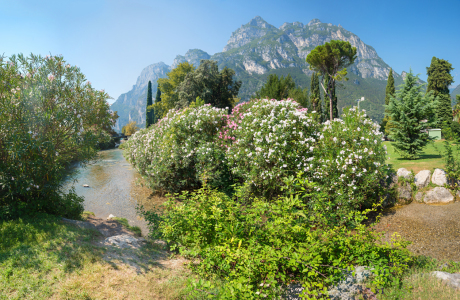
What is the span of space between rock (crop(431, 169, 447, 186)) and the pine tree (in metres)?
3.14

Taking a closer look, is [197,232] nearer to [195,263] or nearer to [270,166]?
[195,263]

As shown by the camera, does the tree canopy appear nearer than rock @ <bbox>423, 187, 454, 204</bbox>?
No

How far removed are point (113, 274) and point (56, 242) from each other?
152cm

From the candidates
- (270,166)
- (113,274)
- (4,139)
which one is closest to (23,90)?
(4,139)

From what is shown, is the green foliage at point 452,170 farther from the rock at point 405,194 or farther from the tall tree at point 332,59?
the tall tree at point 332,59

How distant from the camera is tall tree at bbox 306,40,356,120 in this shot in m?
24.0

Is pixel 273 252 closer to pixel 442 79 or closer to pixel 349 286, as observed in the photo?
pixel 349 286

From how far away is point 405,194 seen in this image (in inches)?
269

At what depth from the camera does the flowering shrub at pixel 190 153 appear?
27.8ft

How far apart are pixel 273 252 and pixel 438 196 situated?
6.67 meters

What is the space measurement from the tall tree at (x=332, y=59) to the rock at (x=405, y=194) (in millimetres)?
17612

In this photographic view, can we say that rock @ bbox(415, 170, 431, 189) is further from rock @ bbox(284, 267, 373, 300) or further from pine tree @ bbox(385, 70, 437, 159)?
rock @ bbox(284, 267, 373, 300)

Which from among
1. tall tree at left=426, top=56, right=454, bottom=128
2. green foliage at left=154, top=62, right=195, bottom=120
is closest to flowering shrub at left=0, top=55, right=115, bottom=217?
green foliage at left=154, top=62, right=195, bottom=120

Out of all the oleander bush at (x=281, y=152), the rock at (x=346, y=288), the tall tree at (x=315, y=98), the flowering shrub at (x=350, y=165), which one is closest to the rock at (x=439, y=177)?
the oleander bush at (x=281, y=152)
